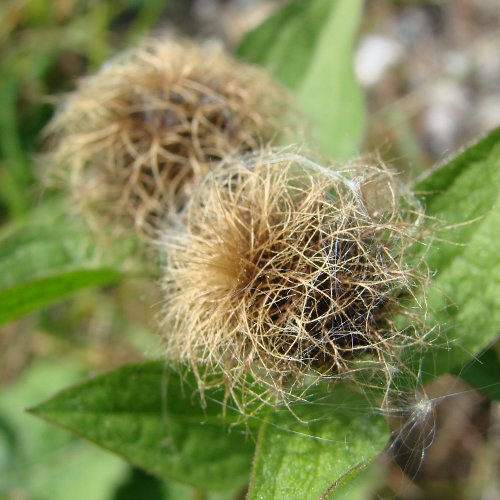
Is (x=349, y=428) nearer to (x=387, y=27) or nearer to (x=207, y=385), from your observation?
(x=207, y=385)

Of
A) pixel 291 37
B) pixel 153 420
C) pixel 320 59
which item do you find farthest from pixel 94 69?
pixel 153 420

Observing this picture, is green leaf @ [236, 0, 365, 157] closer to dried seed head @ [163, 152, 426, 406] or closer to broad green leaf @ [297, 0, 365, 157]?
broad green leaf @ [297, 0, 365, 157]

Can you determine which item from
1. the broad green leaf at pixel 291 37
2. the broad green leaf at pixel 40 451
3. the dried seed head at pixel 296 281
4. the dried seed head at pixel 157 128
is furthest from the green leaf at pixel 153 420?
the broad green leaf at pixel 291 37

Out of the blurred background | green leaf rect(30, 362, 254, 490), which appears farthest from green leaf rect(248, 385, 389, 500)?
the blurred background

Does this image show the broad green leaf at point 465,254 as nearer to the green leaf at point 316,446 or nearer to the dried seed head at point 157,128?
the green leaf at point 316,446

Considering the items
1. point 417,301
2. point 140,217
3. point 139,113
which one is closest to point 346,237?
point 417,301

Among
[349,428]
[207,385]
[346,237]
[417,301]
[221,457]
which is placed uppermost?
[346,237]
